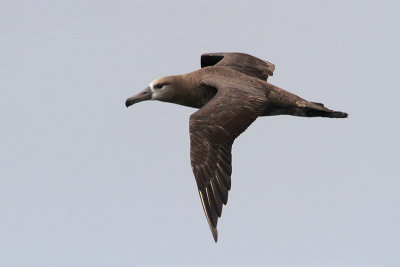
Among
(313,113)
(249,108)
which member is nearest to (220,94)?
(249,108)

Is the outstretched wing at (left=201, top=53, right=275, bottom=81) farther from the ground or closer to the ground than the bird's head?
farther from the ground

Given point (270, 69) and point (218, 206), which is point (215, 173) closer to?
point (218, 206)

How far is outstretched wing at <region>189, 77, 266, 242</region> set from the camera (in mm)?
20359

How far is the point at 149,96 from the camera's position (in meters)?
24.0

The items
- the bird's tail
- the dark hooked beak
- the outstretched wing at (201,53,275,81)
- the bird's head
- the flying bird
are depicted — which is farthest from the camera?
the outstretched wing at (201,53,275,81)

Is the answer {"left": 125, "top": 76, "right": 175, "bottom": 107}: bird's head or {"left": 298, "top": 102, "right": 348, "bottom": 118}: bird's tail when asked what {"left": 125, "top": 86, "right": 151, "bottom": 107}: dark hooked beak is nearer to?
{"left": 125, "top": 76, "right": 175, "bottom": 107}: bird's head

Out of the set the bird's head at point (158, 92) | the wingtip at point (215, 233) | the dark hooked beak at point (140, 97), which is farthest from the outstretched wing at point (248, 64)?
the wingtip at point (215, 233)

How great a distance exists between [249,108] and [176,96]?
8.48 ft

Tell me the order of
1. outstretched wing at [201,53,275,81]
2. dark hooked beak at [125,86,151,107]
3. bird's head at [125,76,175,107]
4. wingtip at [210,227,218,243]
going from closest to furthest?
wingtip at [210,227,218,243]
bird's head at [125,76,175,107]
dark hooked beak at [125,86,151,107]
outstretched wing at [201,53,275,81]

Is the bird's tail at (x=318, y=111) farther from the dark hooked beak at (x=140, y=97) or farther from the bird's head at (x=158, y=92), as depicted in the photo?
the dark hooked beak at (x=140, y=97)

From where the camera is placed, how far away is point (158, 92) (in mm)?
23828

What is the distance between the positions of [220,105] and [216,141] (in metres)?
0.90

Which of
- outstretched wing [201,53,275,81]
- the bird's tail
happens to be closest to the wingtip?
the bird's tail

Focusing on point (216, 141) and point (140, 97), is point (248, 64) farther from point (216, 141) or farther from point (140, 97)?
point (216, 141)
